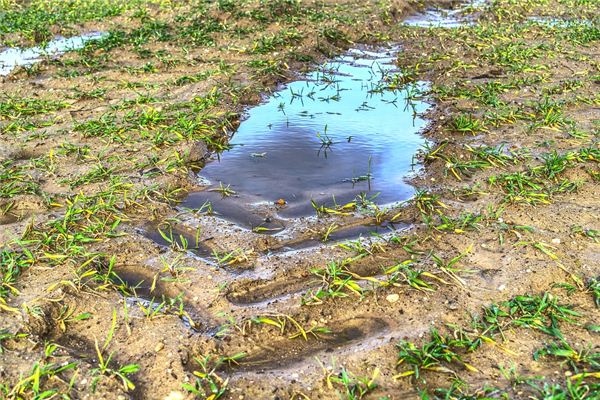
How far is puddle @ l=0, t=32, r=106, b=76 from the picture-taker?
8977mm

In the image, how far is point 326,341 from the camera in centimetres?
350

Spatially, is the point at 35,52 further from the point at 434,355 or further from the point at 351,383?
the point at 434,355

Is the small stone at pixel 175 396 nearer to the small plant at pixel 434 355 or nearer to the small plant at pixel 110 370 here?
the small plant at pixel 110 370

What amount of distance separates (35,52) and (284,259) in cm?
737

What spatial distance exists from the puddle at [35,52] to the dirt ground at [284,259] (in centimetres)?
77

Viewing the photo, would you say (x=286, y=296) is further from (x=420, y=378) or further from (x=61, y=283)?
(x=61, y=283)

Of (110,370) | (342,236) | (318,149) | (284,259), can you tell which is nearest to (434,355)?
(284,259)

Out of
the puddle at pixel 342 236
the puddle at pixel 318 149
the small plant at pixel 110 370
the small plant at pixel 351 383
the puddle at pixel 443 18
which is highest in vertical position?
the puddle at pixel 443 18

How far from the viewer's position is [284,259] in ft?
14.1

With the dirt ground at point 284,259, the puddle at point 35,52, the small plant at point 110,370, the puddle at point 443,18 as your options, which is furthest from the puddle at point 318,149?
the puddle at point 35,52

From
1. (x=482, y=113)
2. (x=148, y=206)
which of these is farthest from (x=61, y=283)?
(x=482, y=113)

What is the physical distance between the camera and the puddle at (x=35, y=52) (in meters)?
8.98

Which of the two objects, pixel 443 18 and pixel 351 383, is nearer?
pixel 351 383

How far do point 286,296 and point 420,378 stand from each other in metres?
1.12
